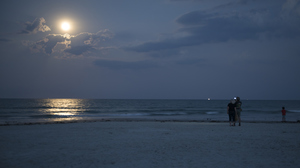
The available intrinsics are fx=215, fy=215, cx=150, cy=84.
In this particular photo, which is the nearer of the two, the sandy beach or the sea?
the sandy beach

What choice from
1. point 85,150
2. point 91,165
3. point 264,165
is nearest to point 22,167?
point 91,165

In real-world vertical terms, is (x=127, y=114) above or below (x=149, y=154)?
below

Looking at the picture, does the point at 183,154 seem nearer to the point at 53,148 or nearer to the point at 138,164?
the point at 138,164

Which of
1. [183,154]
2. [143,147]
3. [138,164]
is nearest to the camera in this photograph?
[138,164]

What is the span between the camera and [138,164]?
658 cm

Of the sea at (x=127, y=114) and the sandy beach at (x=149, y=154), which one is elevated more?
the sandy beach at (x=149, y=154)

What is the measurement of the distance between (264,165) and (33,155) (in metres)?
7.60

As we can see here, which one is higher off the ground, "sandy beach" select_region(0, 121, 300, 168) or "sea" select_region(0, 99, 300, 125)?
"sandy beach" select_region(0, 121, 300, 168)

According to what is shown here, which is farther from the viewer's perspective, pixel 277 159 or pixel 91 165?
pixel 277 159

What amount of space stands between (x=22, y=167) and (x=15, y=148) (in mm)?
3072

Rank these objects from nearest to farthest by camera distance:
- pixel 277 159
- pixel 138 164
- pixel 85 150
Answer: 1. pixel 138 164
2. pixel 277 159
3. pixel 85 150

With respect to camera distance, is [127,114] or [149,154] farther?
[127,114]

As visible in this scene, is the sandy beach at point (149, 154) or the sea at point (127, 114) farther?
the sea at point (127, 114)

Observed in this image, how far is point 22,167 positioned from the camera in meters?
6.14
